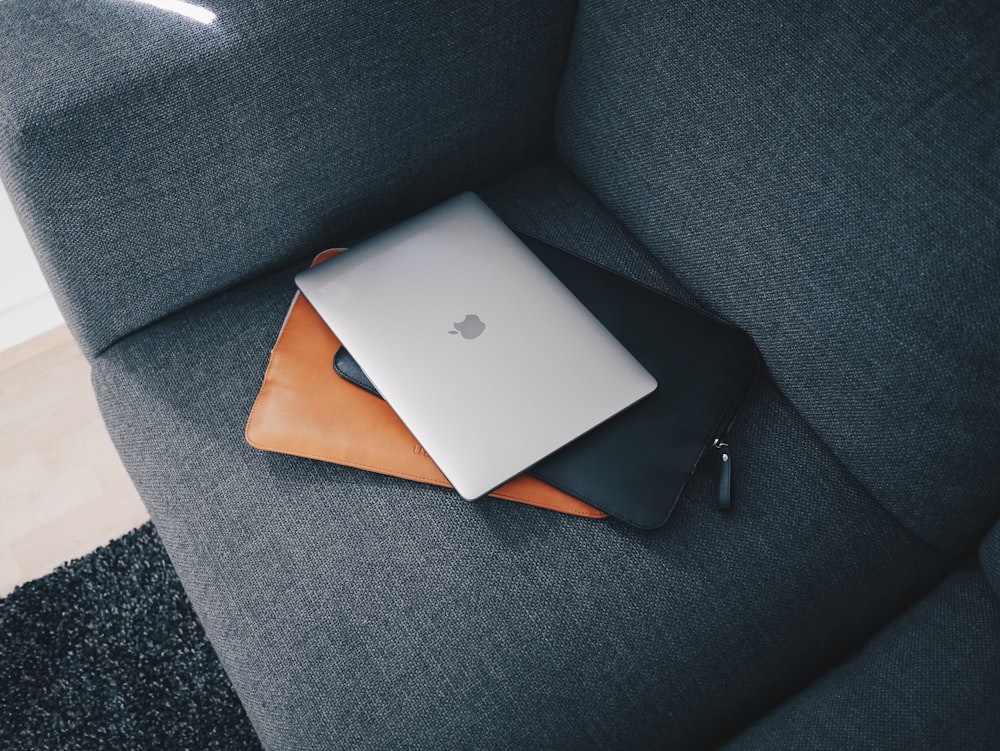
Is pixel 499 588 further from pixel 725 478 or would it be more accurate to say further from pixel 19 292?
pixel 19 292

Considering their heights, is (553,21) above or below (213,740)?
above

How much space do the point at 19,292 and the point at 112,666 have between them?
2.37ft

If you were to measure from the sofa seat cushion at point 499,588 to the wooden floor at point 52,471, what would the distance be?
0.46 metres

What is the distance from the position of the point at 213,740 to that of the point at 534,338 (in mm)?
775

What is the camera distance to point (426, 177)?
3.42ft

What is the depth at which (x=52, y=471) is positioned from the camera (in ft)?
4.41

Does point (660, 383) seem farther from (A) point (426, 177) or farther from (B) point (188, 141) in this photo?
(B) point (188, 141)

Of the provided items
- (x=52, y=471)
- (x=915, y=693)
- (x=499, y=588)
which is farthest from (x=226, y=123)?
(x=915, y=693)

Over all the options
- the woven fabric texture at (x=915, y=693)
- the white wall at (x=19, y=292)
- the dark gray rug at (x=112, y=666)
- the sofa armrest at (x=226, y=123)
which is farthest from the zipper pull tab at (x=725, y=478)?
the white wall at (x=19, y=292)

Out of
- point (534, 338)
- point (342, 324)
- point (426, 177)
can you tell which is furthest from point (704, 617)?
point (426, 177)

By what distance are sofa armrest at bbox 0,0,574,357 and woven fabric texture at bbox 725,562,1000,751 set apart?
0.78 metres

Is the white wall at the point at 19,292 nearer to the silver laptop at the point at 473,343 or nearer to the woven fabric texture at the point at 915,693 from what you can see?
the silver laptop at the point at 473,343

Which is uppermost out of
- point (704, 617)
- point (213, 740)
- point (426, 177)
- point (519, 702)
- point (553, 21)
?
point (553, 21)

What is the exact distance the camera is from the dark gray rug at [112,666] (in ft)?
3.71
